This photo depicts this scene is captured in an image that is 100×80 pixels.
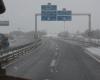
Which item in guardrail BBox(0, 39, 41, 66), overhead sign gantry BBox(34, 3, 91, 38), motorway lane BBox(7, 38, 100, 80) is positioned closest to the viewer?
motorway lane BBox(7, 38, 100, 80)

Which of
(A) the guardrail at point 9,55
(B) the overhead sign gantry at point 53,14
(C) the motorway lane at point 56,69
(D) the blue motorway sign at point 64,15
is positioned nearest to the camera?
(C) the motorway lane at point 56,69

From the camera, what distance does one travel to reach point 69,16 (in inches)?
2746

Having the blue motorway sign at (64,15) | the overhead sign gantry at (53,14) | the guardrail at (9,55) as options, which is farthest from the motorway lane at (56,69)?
the blue motorway sign at (64,15)

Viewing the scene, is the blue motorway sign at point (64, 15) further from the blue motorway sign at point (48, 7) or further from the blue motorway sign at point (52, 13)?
the blue motorway sign at point (48, 7)

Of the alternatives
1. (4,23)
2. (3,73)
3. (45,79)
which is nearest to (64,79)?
(45,79)

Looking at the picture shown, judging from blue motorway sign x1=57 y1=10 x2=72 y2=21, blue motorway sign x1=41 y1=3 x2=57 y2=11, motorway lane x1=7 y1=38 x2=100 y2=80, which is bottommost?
motorway lane x1=7 y1=38 x2=100 y2=80

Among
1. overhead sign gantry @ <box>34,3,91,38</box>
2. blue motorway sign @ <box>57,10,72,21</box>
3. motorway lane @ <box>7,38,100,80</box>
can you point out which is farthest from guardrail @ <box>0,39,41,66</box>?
blue motorway sign @ <box>57,10,72,21</box>

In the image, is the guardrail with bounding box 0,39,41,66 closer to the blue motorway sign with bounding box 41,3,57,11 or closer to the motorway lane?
the motorway lane

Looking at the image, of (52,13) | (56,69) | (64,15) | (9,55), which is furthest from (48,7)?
(56,69)

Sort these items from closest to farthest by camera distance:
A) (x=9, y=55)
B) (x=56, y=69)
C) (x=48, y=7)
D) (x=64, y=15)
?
(x=56, y=69) → (x=9, y=55) → (x=48, y=7) → (x=64, y=15)

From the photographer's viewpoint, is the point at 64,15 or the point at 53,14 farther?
the point at 64,15

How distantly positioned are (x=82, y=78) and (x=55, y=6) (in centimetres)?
5124

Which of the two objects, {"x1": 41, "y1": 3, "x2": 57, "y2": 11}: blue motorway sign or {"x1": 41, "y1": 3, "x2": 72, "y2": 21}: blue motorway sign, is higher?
{"x1": 41, "y1": 3, "x2": 57, "y2": 11}: blue motorway sign

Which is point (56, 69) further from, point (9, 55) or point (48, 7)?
point (48, 7)
